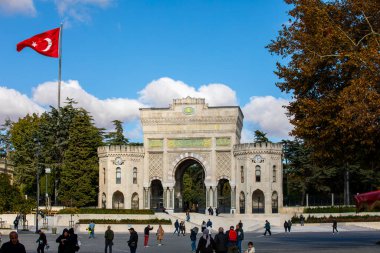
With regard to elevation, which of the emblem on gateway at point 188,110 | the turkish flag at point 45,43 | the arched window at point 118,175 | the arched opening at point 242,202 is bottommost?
the arched opening at point 242,202

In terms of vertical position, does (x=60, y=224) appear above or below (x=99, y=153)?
below

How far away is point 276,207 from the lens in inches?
2618

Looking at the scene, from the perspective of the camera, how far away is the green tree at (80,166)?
2701 inches

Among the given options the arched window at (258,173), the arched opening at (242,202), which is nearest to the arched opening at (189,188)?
the arched opening at (242,202)

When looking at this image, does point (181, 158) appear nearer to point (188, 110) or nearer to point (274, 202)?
point (188, 110)

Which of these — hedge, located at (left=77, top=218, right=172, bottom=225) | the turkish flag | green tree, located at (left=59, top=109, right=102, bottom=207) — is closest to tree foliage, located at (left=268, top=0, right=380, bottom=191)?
hedge, located at (left=77, top=218, right=172, bottom=225)

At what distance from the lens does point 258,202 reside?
67500 millimetres

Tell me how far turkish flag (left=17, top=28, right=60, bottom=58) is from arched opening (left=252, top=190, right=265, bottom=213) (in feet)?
80.4

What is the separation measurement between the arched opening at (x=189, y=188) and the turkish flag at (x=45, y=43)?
65.5ft

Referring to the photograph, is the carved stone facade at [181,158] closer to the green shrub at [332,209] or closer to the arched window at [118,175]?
the arched window at [118,175]

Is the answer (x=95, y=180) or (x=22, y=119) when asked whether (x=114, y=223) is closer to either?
(x=95, y=180)

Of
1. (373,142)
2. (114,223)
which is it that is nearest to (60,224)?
(114,223)

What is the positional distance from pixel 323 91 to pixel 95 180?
151 ft

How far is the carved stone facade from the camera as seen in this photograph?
221ft
